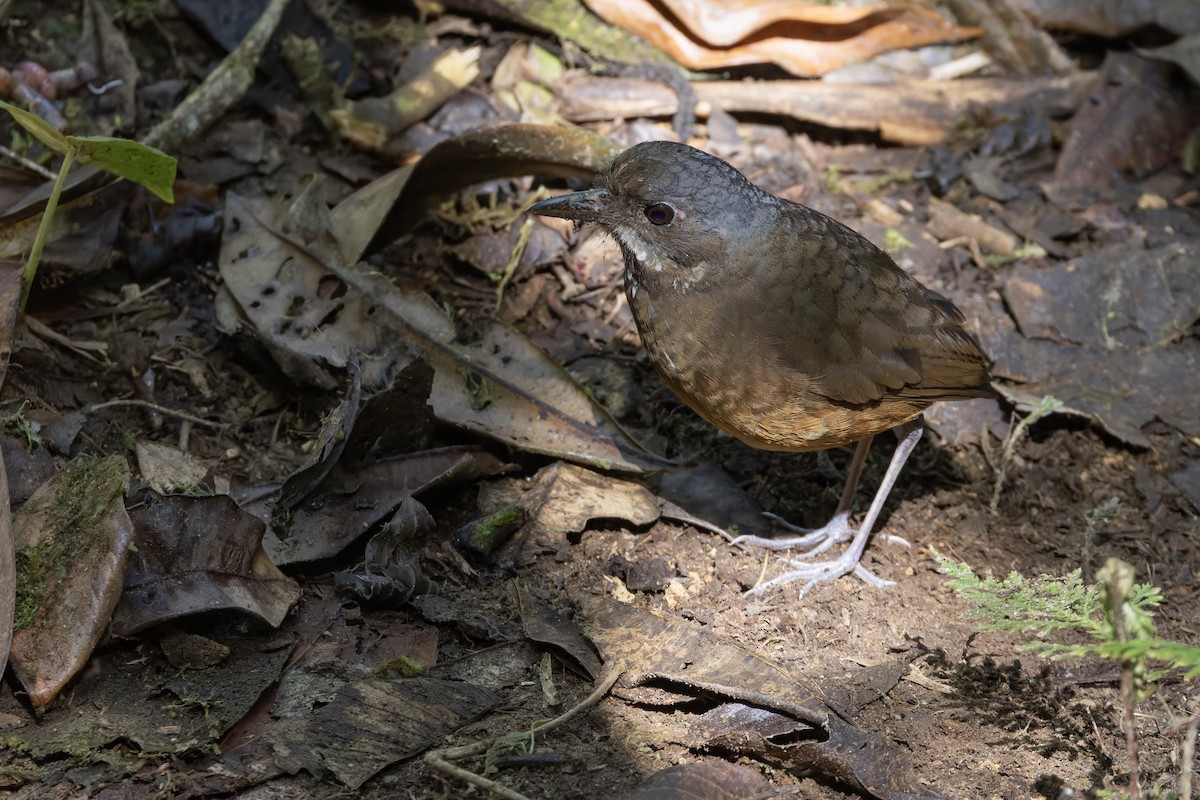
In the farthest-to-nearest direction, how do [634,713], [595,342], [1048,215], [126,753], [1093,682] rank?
1. [1048,215]
2. [595,342]
3. [1093,682]
4. [634,713]
5. [126,753]

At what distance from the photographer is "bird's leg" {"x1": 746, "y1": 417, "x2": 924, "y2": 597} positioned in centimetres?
432

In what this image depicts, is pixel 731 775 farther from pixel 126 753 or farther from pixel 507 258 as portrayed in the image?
pixel 507 258

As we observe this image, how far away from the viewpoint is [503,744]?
3.11m

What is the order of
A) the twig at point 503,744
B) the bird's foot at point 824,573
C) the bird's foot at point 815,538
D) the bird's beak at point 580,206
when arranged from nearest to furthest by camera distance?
1. the twig at point 503,744
2. the bird's foot at point 824,573
3. the bird's beak at point 580,206
4. the bird's foot at point 815,538

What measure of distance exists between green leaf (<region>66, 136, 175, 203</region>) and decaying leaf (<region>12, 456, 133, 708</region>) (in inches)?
45.2

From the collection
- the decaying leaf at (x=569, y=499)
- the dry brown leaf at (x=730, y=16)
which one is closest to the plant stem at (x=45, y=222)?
the decaying leaf at (x=569, y=499)

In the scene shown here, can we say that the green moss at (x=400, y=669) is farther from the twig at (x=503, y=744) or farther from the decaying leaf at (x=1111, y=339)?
the decaying leaf at (x=1111, y=339)

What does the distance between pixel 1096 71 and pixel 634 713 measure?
5424 mm

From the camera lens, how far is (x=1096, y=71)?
22.4ft

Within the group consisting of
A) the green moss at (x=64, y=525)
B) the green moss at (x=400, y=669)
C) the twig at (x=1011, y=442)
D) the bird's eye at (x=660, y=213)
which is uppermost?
the bird's eye at (x=660, y=213)

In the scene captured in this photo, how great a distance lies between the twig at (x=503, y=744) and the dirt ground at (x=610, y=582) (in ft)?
0.10

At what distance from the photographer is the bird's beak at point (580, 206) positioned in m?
4.44

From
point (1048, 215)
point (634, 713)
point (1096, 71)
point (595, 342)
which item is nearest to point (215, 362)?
point (595, 342)

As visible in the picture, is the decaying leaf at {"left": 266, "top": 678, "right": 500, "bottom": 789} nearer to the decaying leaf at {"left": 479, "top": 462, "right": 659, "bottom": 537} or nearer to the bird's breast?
the decaying leaf at {"left": 479, "top": 462, "right": 659, "bottom": 537}
